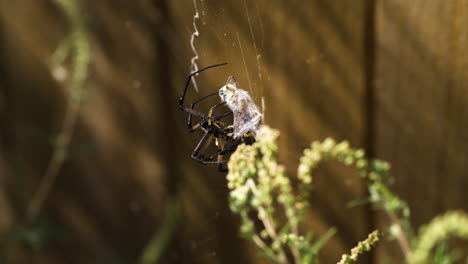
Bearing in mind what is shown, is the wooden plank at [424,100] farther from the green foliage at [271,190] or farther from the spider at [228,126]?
the green foliage at [271,190]

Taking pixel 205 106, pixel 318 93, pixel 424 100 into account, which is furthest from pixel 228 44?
pixel 424 100

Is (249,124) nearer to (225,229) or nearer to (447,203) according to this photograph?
(225,229)

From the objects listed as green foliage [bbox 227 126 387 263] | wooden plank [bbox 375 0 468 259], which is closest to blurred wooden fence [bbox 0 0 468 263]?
wooden plank [bbox 375 0 468 259]

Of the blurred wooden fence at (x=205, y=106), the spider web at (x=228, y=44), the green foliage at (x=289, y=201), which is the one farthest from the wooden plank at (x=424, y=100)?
the green foliage at (x=289, y=201)

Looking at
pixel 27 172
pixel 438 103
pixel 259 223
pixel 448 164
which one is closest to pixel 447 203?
pixel 448 164

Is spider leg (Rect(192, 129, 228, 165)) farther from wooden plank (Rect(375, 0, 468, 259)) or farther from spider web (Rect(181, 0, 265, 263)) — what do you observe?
wooden plank (Rect(375, 0, 468, 259))

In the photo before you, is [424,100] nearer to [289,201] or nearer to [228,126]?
[228,126]
